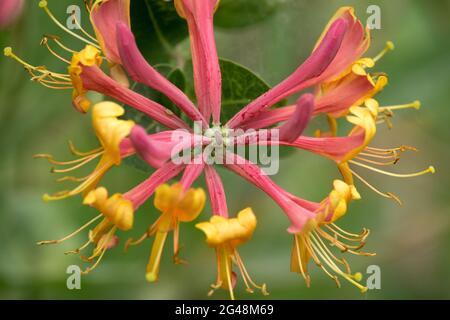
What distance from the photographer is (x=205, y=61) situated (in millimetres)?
1353

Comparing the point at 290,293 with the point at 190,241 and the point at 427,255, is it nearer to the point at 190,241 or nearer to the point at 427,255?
the point at 190,241

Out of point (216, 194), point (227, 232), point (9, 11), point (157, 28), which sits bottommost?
point (227, 232)

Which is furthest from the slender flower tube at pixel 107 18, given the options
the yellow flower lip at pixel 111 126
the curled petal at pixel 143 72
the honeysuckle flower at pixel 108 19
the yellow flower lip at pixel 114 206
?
the yellow flower lip at pixel 114 206

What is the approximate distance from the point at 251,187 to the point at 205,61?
0.89 metres

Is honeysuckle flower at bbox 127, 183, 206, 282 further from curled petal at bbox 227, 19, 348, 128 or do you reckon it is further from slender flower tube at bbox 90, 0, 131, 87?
slender flower tube at bbox 90, 0, 131, 87

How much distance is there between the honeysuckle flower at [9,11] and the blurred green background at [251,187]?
29 mm

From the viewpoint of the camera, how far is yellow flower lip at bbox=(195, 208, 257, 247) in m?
1.16

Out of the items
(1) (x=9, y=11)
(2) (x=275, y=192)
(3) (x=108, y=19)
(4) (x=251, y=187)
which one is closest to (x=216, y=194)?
(2) (x=275, y=192)

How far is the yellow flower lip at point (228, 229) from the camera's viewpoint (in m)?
1.16

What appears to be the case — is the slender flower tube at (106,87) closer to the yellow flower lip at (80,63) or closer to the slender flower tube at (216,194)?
the yellow flower lip at (80,63)

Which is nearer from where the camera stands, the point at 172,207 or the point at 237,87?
the point at 172,207

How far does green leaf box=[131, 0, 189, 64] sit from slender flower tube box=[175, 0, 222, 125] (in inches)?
5.0

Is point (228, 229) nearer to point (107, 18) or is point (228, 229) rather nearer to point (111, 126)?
point (111, 126)

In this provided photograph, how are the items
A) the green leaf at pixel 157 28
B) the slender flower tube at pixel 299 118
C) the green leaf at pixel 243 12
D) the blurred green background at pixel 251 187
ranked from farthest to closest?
the blurred green background at pixel 251 187, the green leaf at pixel 243 12, the green leaf at pixel 157 28, the slender flower tube at pixel 299 118
